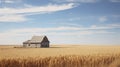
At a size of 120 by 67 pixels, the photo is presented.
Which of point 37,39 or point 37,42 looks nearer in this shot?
point 37,42

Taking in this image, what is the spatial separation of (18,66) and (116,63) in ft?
25.9

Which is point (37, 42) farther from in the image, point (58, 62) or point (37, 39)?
point (58, 62)

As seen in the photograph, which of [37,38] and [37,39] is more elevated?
[37,38]

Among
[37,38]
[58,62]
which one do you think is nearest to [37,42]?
[37,38]

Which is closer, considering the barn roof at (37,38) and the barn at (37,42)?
the barn at (37,42)

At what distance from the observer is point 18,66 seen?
15102 mm

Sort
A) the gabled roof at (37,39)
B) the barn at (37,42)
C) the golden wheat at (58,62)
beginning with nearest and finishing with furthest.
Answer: the golden wheat at (58,62)
the barn at (37,42)
the gabled roof at (37,39)

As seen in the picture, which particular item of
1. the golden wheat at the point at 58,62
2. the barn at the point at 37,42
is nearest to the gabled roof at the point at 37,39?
the barn at the point at 37,42

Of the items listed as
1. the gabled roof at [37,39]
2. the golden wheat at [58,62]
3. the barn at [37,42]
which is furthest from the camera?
the gabled roof at [37,39]

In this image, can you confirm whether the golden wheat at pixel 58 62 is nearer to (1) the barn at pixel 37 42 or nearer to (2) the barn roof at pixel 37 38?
(1) the barn at pixel 37 42

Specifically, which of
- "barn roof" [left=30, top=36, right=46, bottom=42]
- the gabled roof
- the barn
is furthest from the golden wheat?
"barn roof" [left=30, top=36, right=46, bottom=42]

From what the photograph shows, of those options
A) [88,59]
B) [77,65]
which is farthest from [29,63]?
[88,59]

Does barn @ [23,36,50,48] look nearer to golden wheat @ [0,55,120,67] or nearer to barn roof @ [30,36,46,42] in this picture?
barn roof @ [30,36,46,42]

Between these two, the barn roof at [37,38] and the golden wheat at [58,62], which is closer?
the golden wheat at [58,62]
